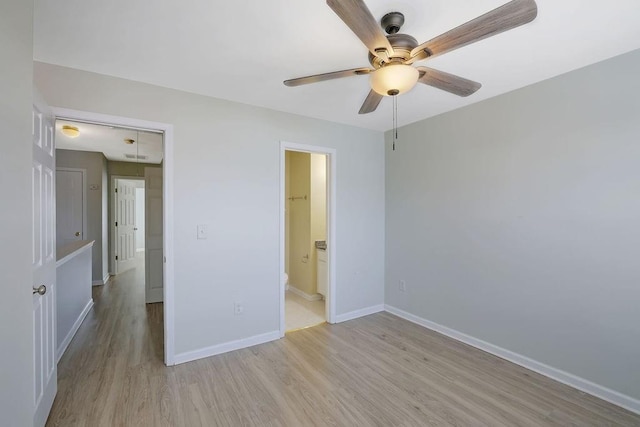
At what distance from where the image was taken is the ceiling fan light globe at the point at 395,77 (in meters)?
1.44

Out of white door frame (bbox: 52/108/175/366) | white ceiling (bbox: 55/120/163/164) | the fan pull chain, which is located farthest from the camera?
white ceiling (bbox: 55/120/163/164)

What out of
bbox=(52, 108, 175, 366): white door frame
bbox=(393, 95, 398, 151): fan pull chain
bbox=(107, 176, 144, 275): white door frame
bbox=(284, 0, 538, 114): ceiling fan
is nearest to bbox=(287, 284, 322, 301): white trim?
bbox=(52, 108, 175, 366): white door frame

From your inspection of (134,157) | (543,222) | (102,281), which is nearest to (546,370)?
(543,222)

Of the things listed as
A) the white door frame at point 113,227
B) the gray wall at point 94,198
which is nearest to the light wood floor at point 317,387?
the gray wall at point 94,198

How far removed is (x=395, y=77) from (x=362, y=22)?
35 cm

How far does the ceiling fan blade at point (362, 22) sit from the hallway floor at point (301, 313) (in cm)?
282

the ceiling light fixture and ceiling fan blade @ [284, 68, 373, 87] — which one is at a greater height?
the ceiling light fixture

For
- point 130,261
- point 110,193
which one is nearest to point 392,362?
point 110,193

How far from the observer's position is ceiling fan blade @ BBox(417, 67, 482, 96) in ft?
5.19

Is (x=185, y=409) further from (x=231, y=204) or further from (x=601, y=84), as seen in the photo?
(x=601, y=84)

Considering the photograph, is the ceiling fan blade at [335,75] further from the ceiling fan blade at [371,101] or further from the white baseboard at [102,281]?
the white baseboard at [102,281]

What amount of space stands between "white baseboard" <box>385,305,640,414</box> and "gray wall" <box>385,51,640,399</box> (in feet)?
0.16

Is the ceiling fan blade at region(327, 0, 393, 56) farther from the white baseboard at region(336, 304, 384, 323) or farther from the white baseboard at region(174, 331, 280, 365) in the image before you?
the white baseboard at region(336, 304, 384, 323)

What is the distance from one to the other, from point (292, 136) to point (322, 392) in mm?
2367
